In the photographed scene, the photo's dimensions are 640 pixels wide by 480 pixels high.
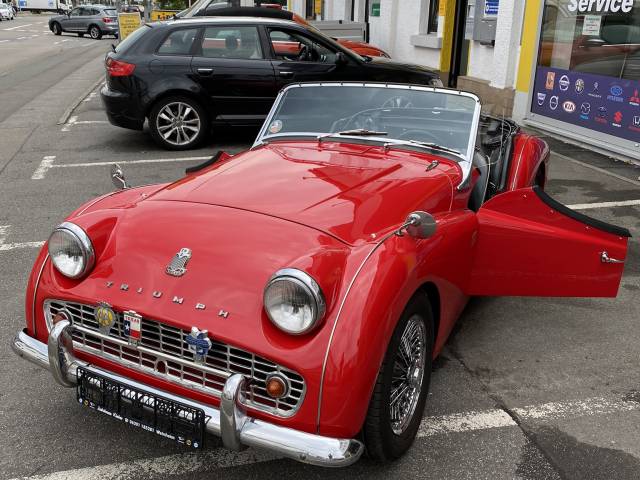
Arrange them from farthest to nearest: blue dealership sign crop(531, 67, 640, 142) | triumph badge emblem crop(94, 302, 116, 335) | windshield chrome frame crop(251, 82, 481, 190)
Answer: blue dealership sign crop(531, 67, 640, 142) → windshield chrome frame crop(251, 82, 481, 190) → triumph badge emblem crop(94, 302, 116, 335)

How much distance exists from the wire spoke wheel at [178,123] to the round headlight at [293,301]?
22.0 ft

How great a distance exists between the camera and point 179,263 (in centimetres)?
262

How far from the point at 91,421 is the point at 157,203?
1107 millimetres

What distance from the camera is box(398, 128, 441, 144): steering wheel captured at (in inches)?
152

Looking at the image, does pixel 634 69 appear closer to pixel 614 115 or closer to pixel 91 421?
pixel 614 115

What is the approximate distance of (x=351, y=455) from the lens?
88.1 inches

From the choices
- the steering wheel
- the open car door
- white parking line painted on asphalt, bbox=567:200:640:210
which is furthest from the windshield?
white parking line painted on asphalt, bbox=567:200:640:210

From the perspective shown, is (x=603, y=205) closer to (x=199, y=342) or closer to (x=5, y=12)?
(x=199, y=342)

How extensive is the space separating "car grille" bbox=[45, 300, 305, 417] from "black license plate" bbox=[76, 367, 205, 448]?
10 cm

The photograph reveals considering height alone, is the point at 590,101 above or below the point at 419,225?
below

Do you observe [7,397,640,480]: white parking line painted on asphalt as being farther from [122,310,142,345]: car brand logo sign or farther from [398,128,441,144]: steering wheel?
[398,128,441,144]: steering wheel

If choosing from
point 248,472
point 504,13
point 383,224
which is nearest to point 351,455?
point 248,472

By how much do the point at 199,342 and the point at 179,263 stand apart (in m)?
0.40

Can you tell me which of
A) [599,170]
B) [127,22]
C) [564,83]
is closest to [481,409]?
[599,170]
